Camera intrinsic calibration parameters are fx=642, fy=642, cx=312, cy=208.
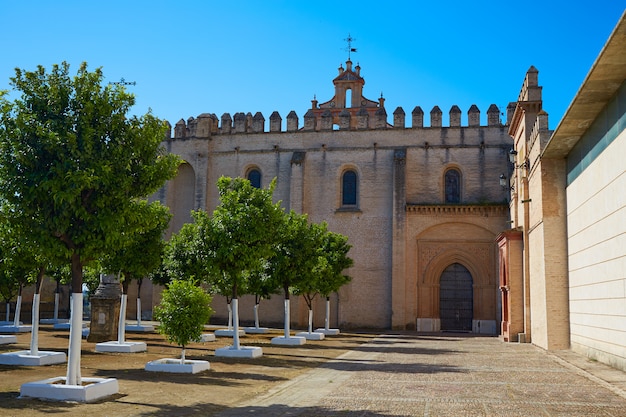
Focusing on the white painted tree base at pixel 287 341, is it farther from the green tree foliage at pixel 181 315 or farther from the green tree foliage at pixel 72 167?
the green tree foliage at pixel 72 167

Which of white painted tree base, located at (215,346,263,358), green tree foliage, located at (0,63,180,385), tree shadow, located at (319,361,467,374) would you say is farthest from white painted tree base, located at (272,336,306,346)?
green tree foliage, located at (0,63,180,385)

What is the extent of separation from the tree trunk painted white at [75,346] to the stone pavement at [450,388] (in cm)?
263

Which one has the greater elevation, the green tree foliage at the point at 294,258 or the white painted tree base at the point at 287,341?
the green tree foliage at the point at 294,258

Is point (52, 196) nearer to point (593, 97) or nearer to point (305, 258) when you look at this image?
point (593, 97)

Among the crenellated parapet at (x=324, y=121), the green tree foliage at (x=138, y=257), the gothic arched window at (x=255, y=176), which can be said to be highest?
the crenellated parapet at (x=324, y=121)

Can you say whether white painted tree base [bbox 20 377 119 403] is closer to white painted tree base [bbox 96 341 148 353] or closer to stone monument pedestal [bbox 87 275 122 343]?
white painted tree base [bbox 96 341 148 353]

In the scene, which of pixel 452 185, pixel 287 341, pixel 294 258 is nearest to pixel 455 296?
pixel 452 185

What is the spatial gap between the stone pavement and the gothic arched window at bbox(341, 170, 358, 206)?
17846 millimetres

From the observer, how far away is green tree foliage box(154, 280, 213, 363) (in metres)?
13.3

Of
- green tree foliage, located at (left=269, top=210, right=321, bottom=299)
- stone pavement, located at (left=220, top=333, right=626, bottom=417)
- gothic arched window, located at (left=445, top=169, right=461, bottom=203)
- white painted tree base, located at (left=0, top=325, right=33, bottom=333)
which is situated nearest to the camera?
stone pavement, located at (left=220, top=333, right=626, bottom=417)

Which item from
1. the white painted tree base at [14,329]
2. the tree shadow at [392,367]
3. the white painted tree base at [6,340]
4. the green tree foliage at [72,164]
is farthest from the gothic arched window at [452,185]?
the green tree foliage at [72,164]

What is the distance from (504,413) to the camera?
29.0 ft

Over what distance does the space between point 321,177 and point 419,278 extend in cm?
769

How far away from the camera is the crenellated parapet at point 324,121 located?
3441 centimetres
